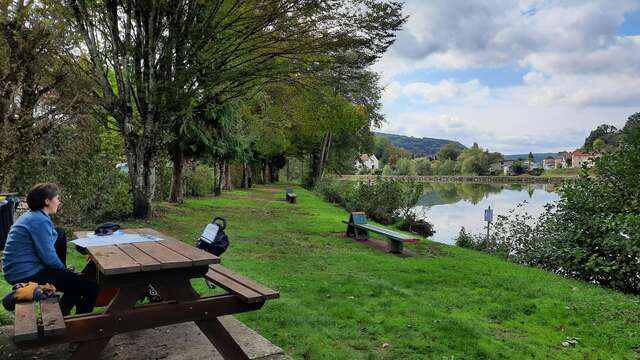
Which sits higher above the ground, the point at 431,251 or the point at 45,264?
the point at 45,264

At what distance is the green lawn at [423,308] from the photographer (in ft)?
15.7

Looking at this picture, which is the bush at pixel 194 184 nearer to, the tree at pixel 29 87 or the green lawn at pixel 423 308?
the tree at pixel 29 87

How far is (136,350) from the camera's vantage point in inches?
163

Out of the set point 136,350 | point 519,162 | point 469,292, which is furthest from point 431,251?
point 519,162

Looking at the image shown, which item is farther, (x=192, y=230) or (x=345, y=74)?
(x=345, y=74)

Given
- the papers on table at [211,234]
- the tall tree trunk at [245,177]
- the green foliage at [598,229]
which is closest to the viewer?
the papers on table at [211,234]

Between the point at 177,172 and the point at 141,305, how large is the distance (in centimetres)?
1605

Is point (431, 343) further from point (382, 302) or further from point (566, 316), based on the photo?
point (566, 316)

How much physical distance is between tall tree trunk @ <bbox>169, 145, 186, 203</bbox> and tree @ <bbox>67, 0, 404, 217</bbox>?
4.52 metres

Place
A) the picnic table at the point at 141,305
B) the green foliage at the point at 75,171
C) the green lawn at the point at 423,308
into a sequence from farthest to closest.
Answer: the green foliage at the point at 75,171 → the green lawn at the point at 423,308 → the picnic table at the point at 141,305

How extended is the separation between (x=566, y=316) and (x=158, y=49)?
12.4 meters

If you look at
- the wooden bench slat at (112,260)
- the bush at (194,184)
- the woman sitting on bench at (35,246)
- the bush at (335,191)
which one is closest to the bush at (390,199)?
the bush at (335,191)

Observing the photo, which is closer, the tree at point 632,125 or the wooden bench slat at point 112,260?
the wooden bench slat at point 112,260

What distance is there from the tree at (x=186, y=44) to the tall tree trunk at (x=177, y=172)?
452 cm
